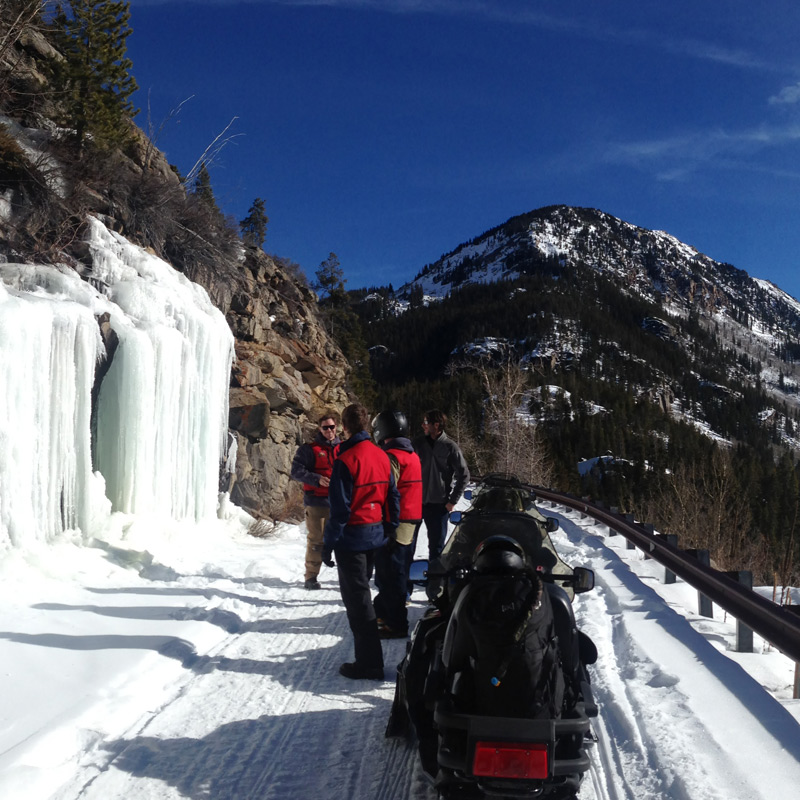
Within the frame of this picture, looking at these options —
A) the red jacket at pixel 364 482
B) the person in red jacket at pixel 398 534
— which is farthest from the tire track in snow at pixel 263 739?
the red jacket at pixel 364 482

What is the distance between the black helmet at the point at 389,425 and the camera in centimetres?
585

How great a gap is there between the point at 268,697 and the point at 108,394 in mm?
5435

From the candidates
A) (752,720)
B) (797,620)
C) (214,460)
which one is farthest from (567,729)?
(214,460)

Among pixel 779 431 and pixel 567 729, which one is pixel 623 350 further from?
pixel 567 729

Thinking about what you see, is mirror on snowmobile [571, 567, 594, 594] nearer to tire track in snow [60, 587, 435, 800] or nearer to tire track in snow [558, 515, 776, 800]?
tire track in snow [558, 515, 776, 800]

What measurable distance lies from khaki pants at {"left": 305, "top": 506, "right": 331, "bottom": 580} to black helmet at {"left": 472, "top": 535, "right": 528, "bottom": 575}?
Answer: 15.7 feet

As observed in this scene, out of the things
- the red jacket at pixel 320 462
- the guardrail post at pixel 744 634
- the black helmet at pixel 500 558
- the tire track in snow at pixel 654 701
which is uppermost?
the red jacket at pixel 320 462

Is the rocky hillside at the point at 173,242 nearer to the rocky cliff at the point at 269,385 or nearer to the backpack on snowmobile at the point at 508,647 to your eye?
the rocky cliff at the point at 269,385

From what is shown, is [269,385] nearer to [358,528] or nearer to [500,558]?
[358,528]

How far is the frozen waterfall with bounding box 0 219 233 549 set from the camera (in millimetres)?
6730

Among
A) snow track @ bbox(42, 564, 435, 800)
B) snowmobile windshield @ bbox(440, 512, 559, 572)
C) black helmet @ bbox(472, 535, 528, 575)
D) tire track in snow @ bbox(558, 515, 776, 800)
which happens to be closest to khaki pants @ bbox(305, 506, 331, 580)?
snow track @ bbox(42, 564, 435, 800)

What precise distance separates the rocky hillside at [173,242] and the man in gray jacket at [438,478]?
5.59m

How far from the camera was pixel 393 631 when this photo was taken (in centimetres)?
547

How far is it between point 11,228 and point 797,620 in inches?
371
